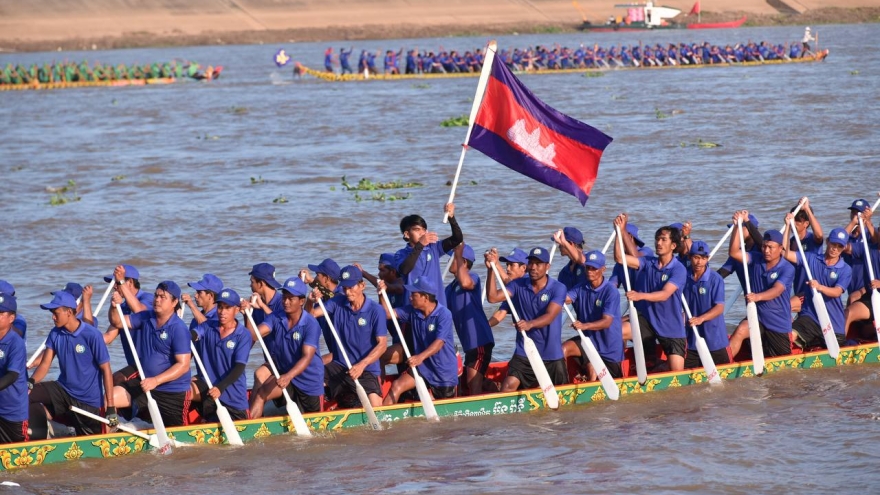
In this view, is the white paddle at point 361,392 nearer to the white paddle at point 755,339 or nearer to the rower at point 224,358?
the rower at point 224,358

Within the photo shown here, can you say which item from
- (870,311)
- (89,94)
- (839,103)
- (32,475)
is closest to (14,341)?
(32,475)

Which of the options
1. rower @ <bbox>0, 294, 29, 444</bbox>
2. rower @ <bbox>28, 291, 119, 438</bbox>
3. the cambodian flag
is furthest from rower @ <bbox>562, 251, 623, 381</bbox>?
rower @ <bbox>0, 294, 29, 444</bbox>

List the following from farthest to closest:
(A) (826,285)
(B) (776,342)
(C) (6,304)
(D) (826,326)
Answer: (A) (826,285), (B) (776,342), (D) (826,326), (C) (6,304)

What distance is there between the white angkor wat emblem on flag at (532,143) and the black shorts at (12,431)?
5849mm

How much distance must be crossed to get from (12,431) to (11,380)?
61cm

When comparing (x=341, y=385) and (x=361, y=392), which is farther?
(x=341, y=385)

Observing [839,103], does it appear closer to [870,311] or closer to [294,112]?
[294,112]

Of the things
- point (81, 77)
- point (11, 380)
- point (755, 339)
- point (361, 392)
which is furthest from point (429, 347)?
point (81, 77)

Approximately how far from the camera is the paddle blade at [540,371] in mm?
12414

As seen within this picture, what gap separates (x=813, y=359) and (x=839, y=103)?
98.5ft

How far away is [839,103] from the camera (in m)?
41.8

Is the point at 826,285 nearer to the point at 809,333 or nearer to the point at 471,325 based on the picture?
the point at 809,333

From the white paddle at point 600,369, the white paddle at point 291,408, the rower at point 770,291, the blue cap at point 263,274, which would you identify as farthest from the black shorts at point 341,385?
the rower at point 770,291

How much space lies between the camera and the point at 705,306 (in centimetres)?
1338
